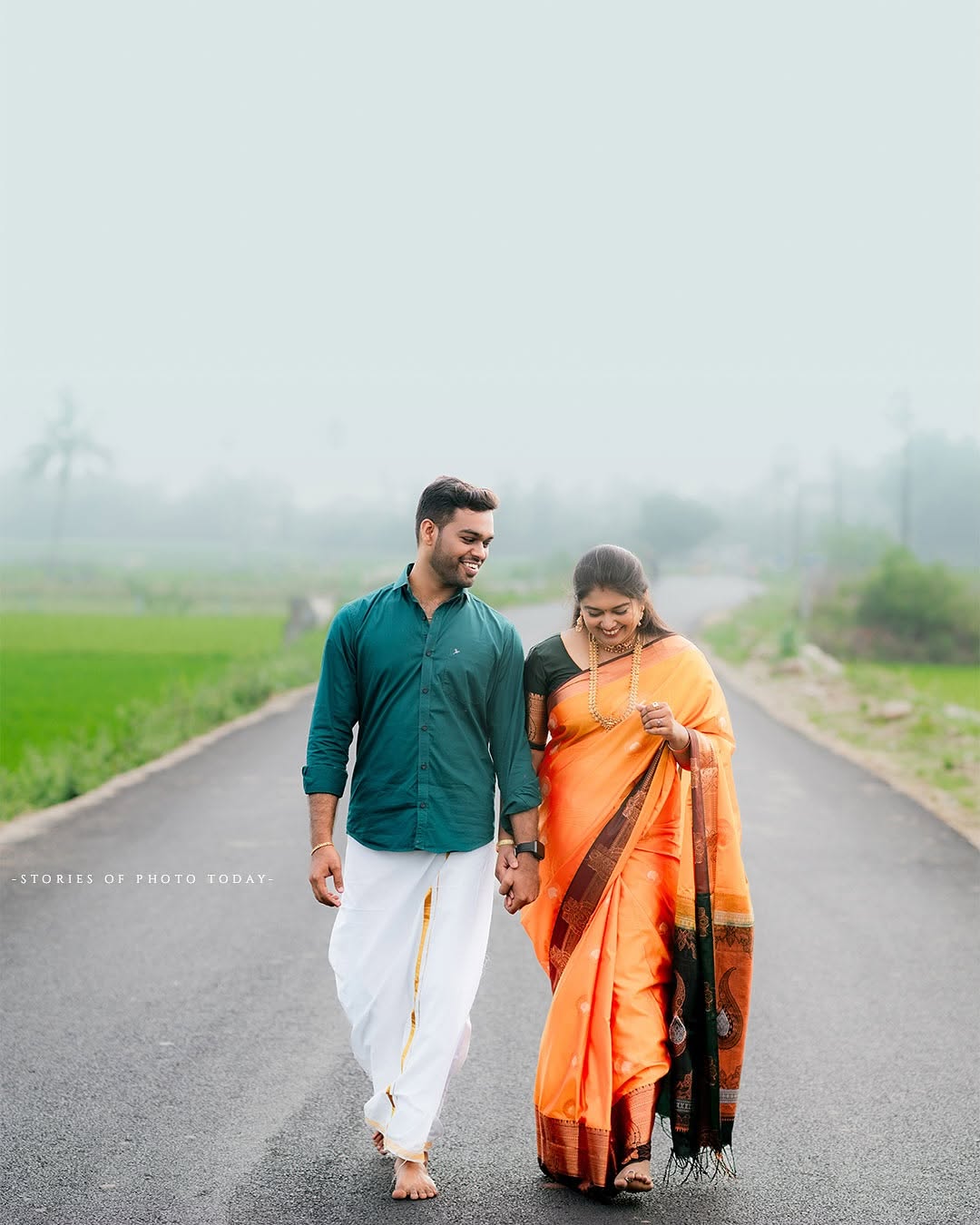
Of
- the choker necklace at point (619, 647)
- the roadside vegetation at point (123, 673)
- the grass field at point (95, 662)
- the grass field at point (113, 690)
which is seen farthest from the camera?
the grass field at point (95, 662)

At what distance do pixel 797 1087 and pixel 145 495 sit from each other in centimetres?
11679

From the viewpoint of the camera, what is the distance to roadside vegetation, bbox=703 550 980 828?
13.1m

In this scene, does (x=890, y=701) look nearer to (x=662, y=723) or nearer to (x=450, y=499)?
(x=662, y=723)

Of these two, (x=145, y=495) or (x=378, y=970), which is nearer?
(x=378, y=970)

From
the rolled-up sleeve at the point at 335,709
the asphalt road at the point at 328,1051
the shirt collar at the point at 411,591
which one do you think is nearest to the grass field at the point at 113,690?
the asphalt road at the point at 328,1051

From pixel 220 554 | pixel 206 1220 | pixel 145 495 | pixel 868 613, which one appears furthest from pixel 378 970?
pixel 145 495

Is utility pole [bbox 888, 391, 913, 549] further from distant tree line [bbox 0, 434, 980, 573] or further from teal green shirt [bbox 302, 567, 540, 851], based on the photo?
teal green shirt [bbox 302, 567, 540, 851]

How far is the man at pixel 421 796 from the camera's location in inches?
144

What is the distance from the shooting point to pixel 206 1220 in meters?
3.26

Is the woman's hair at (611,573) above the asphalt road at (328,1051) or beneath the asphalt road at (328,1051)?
above

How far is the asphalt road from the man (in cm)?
38

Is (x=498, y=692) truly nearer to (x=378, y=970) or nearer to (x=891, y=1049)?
(x=378, y=970)

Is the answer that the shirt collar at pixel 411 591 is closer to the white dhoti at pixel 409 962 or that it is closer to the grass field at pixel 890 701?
the white dhoti at pixel 409 962

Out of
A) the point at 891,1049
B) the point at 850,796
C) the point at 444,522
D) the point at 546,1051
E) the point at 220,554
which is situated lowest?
the point at 220,554
